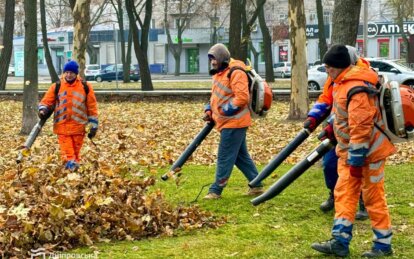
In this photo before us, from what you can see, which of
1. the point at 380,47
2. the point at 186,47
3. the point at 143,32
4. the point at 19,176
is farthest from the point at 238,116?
the point at 186,47

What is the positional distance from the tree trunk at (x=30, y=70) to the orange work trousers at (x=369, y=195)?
1370 centimetres

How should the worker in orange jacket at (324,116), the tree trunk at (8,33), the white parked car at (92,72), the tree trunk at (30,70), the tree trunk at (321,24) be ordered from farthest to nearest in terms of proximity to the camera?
the white parked car at (92,72)
the tree trunk at (321,24)
the tree trunk at (8,33)
the tree trunk at (30,70)
the worker in orange jacket at (324,116)

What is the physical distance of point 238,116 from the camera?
8.98 metres

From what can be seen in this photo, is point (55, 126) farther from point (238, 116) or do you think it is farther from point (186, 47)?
point (186, 47)

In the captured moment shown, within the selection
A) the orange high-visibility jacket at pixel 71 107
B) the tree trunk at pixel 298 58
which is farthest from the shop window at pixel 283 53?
the orange high-visibility jacket at pixel 71 107

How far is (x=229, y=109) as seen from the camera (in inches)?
351

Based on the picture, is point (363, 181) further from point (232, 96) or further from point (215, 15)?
point (215, 15)

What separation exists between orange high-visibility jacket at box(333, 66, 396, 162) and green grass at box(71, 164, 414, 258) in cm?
91

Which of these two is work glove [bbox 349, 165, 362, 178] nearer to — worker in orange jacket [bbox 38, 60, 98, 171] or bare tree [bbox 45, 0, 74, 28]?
worker in orange jacket [bbox 38, 60, 98, 171]

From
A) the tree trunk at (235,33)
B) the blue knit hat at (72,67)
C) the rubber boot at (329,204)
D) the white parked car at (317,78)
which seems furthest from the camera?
the white parked car at (317,78)

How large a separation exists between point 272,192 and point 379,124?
1396mm

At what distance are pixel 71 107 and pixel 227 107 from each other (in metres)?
2.37

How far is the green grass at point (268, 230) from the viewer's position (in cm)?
676

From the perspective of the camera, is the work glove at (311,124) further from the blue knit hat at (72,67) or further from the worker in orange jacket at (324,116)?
the blue knit hat at (72,67)
